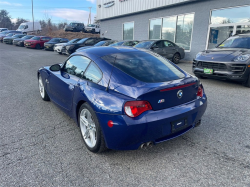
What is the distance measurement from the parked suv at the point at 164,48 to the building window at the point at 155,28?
441 cm

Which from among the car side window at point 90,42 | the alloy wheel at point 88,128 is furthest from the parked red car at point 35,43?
the alloy wheel at point 88,128

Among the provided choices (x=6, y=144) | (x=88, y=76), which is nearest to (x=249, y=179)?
(x=88, y=76)

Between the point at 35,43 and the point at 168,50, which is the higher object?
the point at 35,43

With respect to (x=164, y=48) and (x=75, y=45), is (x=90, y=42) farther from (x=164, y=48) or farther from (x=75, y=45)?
(x=164, y=48)

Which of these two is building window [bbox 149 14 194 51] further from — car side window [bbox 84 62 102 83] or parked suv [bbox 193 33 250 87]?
car side window [bbox 84 62 102 83]

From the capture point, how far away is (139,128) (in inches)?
87.5

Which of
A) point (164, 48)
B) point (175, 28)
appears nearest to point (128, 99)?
point (164, 48)

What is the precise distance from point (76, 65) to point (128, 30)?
16.2m

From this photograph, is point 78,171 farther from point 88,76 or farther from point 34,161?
point 88,76

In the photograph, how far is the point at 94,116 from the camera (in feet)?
8.22

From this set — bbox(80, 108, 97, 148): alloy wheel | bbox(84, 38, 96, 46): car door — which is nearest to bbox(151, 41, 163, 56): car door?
bbox(84, 38, 96, 46): car door

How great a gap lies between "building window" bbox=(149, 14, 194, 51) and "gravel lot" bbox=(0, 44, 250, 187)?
9.99 metres

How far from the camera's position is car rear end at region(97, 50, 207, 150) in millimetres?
2252

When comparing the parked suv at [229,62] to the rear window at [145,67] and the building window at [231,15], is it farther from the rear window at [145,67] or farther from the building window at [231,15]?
the building window at [231,15]
